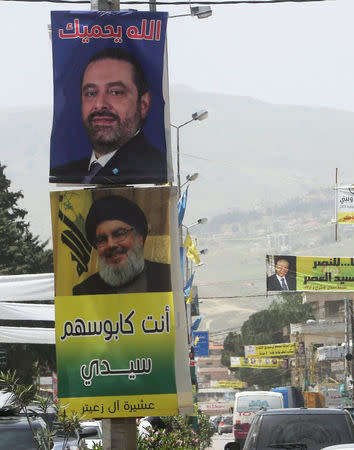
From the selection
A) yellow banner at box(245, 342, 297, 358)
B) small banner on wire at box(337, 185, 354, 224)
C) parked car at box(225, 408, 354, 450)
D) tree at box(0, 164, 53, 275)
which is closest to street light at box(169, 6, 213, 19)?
parked car at box(225, 408, 354, 450)

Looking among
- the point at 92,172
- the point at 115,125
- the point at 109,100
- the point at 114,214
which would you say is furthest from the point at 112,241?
the point at 109,100

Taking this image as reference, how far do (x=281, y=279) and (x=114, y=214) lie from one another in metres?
44.4

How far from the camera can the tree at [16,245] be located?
174ft

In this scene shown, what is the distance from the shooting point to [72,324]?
37.8 ft

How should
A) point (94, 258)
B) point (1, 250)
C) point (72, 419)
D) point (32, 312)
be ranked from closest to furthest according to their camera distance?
1. point (72, 419)
2. point (94, 258)
3. point (32, 312)
4. point (1, 250)

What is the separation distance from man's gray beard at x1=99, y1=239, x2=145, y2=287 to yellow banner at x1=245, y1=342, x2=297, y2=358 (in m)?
99.2

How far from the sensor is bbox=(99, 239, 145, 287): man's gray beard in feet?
38.0

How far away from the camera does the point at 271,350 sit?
116125 millimetres

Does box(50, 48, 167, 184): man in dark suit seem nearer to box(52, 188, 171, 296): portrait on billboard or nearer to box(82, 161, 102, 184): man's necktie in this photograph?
box(82, 161, 102, 184): man's necktie

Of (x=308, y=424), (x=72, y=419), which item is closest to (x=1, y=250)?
(x=308, y=424)

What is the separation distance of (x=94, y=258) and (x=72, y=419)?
1778 millimetres

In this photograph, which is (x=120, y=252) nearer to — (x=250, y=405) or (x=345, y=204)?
(x=345, y=204)

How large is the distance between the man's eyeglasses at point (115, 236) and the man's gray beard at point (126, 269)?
170 millimetres

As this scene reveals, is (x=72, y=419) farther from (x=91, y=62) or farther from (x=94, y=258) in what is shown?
(x=91, y=62)
